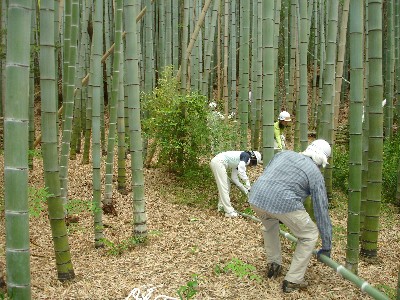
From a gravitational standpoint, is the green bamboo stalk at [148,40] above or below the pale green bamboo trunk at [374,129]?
above

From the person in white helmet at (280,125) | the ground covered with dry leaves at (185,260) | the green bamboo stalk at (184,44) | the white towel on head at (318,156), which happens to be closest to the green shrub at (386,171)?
the ground covered with dry leaves at (185,260)

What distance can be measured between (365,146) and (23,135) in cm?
391

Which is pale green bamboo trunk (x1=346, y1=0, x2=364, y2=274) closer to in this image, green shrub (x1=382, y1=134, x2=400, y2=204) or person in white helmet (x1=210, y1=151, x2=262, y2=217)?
person in white helmet (x1=210, y1=151, x2=262, y2=217)

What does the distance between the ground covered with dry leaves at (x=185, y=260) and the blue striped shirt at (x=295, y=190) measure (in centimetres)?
47

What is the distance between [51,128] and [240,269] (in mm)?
1554

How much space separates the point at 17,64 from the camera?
2193 mm

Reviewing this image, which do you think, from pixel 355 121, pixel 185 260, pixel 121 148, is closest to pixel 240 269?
pixel 185 260

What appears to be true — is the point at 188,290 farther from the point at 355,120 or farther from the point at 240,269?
the point at 355,120

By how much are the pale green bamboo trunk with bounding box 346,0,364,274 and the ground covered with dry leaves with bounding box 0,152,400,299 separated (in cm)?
32

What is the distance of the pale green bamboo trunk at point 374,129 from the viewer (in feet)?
10.7

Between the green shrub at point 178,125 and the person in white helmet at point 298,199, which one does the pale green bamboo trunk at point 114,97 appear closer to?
the green shrub at point 178,125

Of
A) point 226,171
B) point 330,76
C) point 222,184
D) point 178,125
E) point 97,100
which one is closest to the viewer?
point 97,100

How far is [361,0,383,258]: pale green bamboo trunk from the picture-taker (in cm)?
325

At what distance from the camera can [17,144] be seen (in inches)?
88.1
